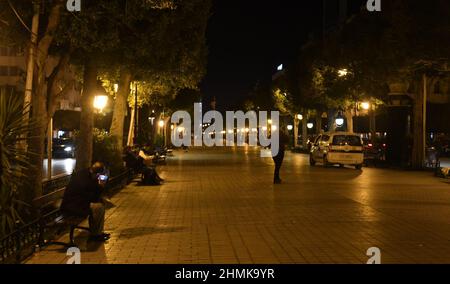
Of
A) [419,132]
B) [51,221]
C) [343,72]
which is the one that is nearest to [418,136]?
[419,132]

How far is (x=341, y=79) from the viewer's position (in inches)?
1435

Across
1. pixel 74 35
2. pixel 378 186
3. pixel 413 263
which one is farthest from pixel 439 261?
pixel 378 186

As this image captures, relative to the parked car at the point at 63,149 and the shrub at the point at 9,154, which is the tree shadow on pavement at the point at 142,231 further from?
the parked car at the point at 63,149

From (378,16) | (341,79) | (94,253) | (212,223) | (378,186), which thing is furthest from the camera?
(341,79)

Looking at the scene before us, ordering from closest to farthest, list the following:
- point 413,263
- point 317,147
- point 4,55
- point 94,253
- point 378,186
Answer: point 413,263
point 94,253
point 378,186
point 317,147
point 4,55

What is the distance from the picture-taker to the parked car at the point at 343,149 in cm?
3066

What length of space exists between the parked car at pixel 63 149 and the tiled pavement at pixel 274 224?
26.2 m

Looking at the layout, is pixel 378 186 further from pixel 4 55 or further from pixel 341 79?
pixel 4 55

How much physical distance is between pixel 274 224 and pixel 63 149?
36073 mm

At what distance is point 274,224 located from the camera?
40.8 feet

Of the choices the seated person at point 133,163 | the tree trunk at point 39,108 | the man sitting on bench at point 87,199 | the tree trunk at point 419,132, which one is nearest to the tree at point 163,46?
the seated person at point 133,163

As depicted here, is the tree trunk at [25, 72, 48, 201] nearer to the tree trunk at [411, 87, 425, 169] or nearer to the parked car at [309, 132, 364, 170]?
the parked car at [309, 132, 364, 170]

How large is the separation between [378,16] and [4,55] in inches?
1878

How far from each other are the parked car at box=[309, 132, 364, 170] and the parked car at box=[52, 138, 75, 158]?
69.9ft
